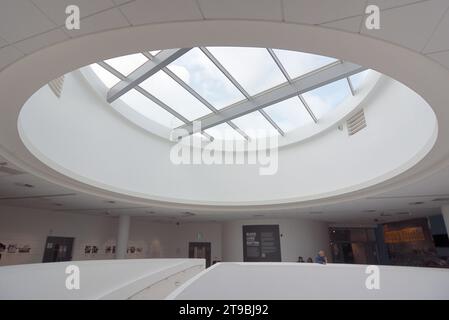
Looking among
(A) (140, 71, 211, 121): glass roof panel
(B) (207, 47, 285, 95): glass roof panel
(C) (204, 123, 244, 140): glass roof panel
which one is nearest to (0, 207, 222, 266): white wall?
(C) (204, 123, 244, 140): glass roof panel

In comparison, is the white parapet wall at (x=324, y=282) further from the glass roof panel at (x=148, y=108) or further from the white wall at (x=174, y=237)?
the white wall at (x=174, y=237)

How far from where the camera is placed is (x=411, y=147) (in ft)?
23.2

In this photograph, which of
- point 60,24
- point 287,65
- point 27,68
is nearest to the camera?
point 60,24

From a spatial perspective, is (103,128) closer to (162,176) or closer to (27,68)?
(162,176)

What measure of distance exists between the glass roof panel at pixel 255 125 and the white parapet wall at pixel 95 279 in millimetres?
6101

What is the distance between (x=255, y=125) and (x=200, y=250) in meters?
10.6

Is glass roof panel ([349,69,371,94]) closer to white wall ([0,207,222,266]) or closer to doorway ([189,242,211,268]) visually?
white wall ([0,207,222,266])

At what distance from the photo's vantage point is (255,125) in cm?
1130

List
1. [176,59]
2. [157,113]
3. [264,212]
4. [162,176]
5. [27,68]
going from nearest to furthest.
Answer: [27,68], [176,59], [157,113], [162,176], [264,212]

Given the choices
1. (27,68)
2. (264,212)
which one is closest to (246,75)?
(27,68)

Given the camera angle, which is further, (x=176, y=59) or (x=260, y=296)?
(x=176, y=59)

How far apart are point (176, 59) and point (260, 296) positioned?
19.8 feet

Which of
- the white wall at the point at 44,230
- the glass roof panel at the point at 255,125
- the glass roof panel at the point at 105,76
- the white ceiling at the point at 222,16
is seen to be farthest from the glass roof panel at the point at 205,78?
the white wall at the point at 44,230

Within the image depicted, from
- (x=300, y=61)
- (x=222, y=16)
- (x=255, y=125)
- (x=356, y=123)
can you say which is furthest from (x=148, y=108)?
(x=356, y=123)
